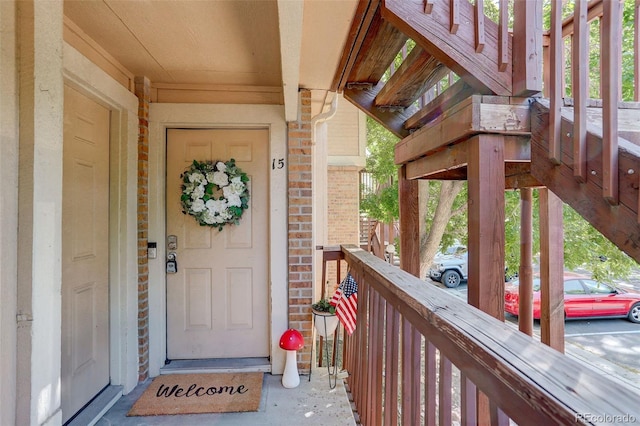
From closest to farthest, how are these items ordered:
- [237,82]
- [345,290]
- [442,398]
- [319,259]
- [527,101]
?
[442,398], [527,101], [345,290], [237,82], [319,259]

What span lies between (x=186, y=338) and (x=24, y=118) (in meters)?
1.99

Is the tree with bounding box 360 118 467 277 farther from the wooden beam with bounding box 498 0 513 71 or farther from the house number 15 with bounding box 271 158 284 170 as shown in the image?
the wooden beam with bounding box 498 0 513 71

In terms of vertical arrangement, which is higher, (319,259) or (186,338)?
(319,259)

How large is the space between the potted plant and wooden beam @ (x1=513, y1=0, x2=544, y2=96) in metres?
1.74

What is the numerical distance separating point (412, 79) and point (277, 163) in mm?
1207

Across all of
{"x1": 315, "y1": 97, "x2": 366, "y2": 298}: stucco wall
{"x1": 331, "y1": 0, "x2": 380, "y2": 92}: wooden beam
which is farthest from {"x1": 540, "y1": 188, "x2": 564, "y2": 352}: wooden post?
{"x1": 315, "y1": 97, "x2": 366, "y2": 298}: stucco wall

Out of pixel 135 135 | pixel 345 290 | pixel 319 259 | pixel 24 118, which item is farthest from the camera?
pixel 319 259

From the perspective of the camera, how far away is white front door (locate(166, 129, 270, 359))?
256cm

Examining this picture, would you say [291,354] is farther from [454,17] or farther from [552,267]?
[454,17]

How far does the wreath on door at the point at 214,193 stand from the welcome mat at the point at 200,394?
3.81 feet

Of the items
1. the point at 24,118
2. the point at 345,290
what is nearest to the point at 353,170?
the point at 345,290

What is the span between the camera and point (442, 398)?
0.84 m

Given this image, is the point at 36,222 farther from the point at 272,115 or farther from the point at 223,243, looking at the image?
the point at 272,115

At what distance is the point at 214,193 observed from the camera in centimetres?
251
